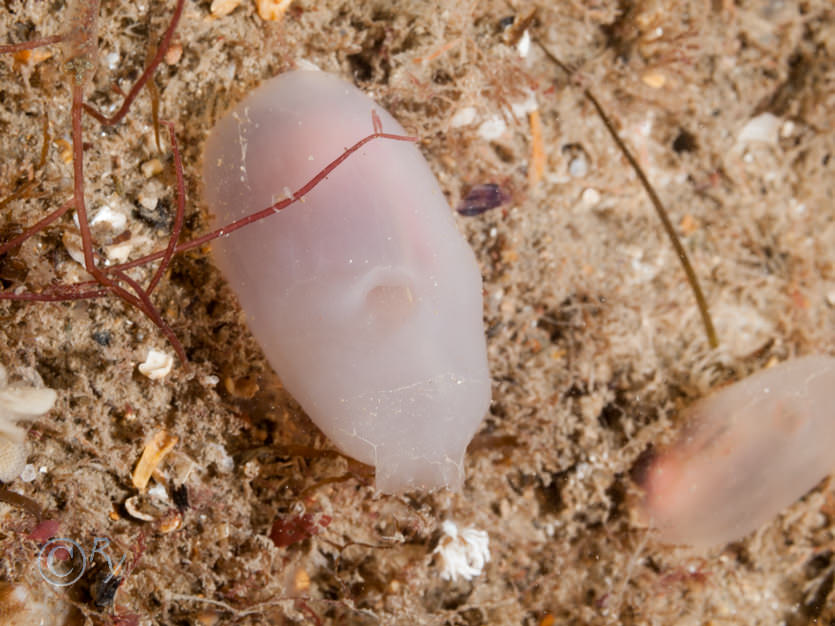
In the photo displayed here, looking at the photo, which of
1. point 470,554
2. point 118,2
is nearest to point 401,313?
point 470,554

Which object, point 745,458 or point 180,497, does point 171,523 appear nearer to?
point 180,497

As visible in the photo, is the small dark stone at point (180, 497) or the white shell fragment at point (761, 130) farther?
the white shell fragment at point (761, 130)

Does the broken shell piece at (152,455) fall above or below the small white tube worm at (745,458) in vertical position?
above

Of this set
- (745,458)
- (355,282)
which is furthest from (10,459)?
(745,458)

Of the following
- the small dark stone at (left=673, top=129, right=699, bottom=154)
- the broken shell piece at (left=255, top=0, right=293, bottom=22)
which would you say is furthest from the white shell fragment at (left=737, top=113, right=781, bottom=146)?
the broken shell piece at (left=255, top=0, right=293, bottom=22)

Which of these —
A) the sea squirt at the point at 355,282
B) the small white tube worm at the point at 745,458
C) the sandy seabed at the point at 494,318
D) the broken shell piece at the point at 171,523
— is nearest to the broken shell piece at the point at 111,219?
the sandy seabed at the point at 494,318

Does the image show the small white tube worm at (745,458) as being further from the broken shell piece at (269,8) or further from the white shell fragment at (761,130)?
the broken shell piece at (269,8)

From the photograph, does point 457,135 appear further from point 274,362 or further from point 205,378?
point 205,378
